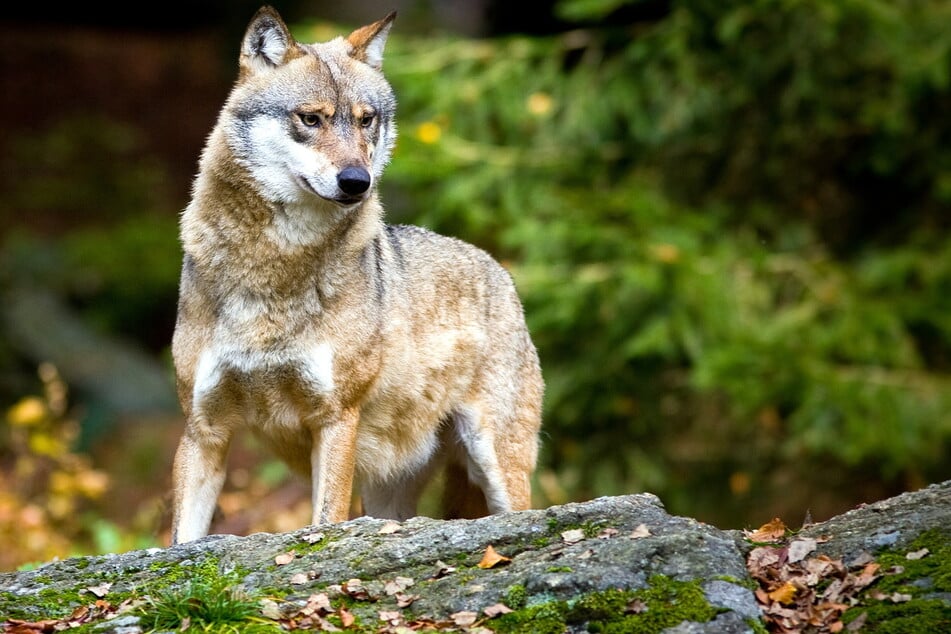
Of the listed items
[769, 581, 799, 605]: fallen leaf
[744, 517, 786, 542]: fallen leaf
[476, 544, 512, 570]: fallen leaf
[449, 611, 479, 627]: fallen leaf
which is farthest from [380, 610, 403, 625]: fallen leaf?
[744, 517, 786, 542]: fallen leaf

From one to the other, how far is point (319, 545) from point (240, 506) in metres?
7.32

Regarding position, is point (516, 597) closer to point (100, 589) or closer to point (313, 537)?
point (313, 537)

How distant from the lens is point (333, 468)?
19.2ft

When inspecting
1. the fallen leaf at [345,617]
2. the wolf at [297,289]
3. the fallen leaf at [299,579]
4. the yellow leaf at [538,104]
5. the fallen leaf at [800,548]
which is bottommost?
the fallen leaf at [345,617]

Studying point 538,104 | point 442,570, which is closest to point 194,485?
point 442,570

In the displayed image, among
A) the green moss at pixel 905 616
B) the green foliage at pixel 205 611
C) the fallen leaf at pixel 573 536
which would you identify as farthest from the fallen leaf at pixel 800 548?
the green foliage at pixel 205 611

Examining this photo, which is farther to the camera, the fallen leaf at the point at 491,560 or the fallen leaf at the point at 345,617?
the fallen leaf at the point at 491,560

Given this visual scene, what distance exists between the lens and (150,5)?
70.2 ft

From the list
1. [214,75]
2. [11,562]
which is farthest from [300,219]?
[214,75]

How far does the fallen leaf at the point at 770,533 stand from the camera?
15.8ft

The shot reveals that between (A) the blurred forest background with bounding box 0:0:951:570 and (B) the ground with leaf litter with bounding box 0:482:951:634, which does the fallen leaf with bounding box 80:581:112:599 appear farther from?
(A) the blurred forest background with bounding box 0:0:951:570

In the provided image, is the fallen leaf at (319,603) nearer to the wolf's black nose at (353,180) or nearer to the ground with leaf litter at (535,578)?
the ground with leaf litter at (535,578)

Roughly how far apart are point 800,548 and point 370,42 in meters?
3.55

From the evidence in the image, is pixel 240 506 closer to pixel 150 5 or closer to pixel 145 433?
pixel 145 433
